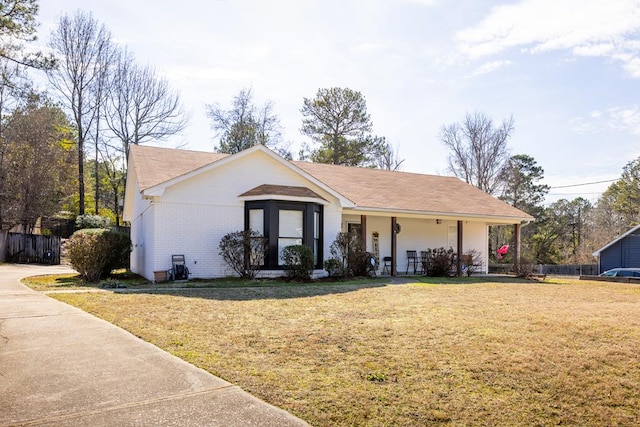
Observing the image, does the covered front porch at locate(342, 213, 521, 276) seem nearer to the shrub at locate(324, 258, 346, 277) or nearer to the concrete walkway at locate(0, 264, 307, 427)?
the shrub at locate(324, 258, 346, 277)

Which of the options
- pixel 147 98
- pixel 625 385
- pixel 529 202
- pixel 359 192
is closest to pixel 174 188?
pixel 359 192

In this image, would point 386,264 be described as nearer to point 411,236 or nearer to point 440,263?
point 411,236

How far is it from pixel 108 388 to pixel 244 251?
10.7 meters

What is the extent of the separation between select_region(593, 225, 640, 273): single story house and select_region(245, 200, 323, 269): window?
2802cm

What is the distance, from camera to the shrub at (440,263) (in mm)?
Answer: 17922

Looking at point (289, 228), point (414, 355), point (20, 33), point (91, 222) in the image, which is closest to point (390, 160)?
point (91, 222)

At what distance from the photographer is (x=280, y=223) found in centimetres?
1561

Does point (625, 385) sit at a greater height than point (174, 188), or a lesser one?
lesser

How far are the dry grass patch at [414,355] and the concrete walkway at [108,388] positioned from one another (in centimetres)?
27

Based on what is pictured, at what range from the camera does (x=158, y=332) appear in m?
6.37

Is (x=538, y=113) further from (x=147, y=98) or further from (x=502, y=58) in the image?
(x=147, y=98)

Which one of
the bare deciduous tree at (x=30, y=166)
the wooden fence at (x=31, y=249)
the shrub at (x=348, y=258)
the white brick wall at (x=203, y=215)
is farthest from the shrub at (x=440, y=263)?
the bare deciduous tree at (x=30, y=166)

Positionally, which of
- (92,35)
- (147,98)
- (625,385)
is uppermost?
(92,35)

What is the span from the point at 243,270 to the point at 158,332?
8650mm
